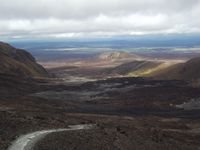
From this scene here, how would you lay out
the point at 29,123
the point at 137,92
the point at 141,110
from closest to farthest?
1. the point at 29,123
2. the point at 141,110
3. the point at 137,92

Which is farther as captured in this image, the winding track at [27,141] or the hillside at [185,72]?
the hillside at [185,72]

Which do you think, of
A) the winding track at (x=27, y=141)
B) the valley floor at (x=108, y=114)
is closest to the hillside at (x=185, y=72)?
the valley floor at (x=108, y=114)

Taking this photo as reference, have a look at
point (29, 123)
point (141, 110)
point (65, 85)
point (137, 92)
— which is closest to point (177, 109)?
point (141, 110)

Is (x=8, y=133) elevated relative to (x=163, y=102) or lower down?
elevated

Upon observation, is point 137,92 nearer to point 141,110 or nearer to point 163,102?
point 163,102

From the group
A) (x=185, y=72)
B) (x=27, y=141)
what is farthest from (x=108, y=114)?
(x=185, y=72)

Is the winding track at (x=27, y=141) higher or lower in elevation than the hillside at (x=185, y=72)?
higher

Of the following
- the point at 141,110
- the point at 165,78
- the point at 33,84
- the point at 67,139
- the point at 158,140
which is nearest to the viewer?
the point at 67,139

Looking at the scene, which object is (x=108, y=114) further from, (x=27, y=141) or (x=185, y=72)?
(x=185, y=72)

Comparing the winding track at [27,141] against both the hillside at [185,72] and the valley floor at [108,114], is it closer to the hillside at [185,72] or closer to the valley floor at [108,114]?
the valley floor at [108,114]
